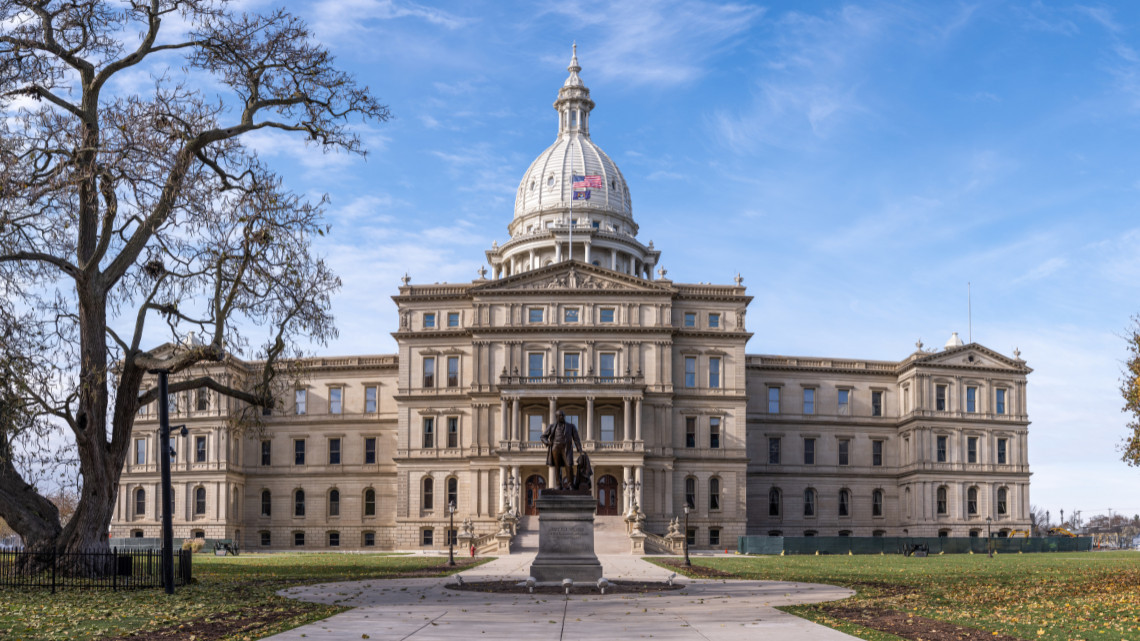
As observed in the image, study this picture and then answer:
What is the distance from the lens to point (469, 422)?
259 ft

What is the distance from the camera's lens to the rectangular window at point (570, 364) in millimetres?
77062

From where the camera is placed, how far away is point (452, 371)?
7956 centimetres

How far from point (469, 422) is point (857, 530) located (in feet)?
104

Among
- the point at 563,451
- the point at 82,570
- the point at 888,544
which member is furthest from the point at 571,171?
the point at 82,570

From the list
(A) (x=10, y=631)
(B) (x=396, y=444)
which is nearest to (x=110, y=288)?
(A) (x=10, y=631)

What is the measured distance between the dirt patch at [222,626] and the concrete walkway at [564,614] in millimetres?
1048

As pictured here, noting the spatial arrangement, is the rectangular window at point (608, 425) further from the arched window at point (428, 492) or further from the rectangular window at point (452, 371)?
the arched window at point (428, 492)

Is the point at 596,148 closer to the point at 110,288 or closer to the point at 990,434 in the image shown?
the point at 990,434

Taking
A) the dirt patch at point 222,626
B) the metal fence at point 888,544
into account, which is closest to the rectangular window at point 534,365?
the metal fence at point 888,544

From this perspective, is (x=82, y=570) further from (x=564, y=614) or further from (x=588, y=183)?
(x=588, y=183)

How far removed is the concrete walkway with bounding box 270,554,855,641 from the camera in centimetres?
1994

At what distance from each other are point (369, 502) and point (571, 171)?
1460 inches

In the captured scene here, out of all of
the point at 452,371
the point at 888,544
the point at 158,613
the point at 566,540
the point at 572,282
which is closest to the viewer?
the point at 158,613

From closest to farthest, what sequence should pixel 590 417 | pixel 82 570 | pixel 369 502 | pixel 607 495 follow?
1. pixel 82 570
2. pixel 590 417
3. pixel 607 495
4. pixel 369 502
